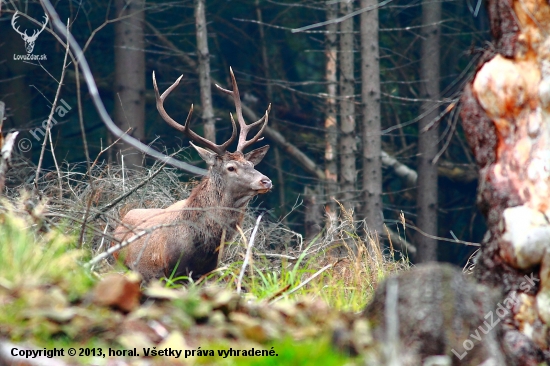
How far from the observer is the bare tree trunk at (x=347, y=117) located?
11133 millimetres

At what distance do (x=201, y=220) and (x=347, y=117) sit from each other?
504cm

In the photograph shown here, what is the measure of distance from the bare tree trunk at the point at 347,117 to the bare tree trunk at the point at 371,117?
25 centimetres

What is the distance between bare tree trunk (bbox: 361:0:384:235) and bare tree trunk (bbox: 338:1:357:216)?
254 mm

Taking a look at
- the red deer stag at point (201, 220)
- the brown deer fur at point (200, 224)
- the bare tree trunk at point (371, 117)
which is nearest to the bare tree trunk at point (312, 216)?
the bare tree trunk at point (371, 117)

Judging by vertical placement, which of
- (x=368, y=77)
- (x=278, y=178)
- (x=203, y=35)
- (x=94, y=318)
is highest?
(x=203, y=35)

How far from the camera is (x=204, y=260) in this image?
6.59 m

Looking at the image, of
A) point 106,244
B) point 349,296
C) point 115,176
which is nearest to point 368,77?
point 115,176

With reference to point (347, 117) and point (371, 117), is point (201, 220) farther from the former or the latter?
point (347, 117)

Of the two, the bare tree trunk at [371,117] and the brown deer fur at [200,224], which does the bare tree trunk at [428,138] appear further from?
the brown deer fur at [200,224]

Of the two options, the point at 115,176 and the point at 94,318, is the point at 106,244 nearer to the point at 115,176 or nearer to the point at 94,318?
the point at 115,176

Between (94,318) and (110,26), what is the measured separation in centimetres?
1055

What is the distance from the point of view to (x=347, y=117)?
36.9 ft

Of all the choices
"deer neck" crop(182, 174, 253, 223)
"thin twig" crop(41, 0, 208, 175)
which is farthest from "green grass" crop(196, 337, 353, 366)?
"deer neck" crop(182, 174, 253, 223)

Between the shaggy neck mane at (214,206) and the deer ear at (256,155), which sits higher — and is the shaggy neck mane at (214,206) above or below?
below
